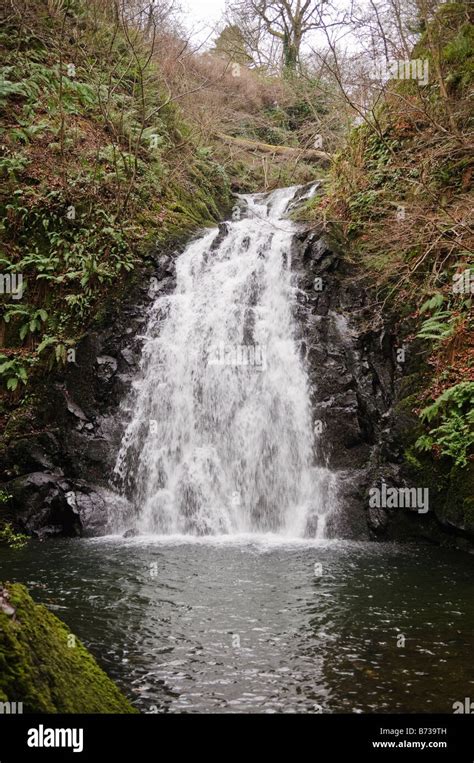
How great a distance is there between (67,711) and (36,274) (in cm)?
1113

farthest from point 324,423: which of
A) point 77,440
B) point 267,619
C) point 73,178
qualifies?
point 73,178

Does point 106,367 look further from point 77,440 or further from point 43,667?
point 43,667

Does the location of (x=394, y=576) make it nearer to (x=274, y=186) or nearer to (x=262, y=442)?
(x=262, y=442)

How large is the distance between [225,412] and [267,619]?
5849 millimetres

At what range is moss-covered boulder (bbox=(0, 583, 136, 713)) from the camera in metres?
2.51

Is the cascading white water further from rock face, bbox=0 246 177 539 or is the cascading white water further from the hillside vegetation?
the hillside vegetation

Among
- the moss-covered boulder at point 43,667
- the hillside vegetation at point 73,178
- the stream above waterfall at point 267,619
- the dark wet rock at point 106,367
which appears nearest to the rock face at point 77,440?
the dark wet rock at point 106,367

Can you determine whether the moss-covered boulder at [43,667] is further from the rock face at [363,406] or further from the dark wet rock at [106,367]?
the dark wet rock at [106,367]

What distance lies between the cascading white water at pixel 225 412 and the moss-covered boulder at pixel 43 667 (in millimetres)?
6862

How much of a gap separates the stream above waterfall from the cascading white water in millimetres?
1183

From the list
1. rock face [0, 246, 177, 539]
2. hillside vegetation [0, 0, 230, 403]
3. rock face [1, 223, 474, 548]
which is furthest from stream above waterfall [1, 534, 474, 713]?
hillside vegetation [0, 0, 230, 403]

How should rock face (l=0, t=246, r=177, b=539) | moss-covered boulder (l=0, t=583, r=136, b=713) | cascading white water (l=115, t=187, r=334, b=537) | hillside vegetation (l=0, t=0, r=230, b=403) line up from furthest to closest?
hillside vegetation (l=0, t=0, r=230, b=403) < cascading white water (l=115, t=187, r=334, b=537) < rock face (l=0, t=246, r=177, b=539) < moss-covered boulder (l=0, t=583, r=136, b=713)

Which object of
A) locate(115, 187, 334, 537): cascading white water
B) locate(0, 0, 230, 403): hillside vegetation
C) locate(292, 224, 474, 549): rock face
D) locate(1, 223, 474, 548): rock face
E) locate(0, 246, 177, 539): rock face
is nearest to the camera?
locate(292, 224, 474, 549): rock face

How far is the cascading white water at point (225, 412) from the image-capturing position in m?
10.4
